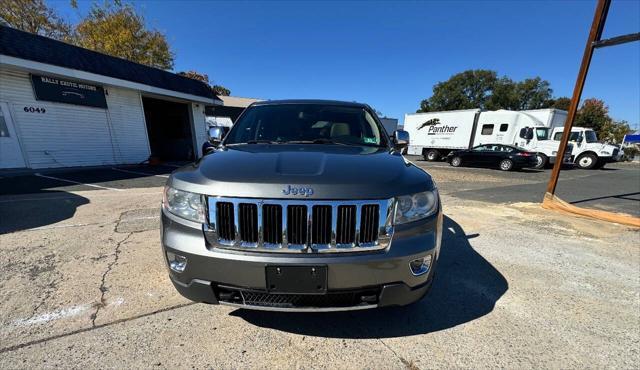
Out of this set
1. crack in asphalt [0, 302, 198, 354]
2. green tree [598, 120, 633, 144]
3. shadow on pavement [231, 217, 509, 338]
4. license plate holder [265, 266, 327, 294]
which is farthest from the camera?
green tree [598, 120, 633, 144]

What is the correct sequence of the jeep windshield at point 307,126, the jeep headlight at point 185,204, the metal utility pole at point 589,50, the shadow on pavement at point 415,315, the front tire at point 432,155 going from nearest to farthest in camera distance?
the jeep headlight at point 185,204
the shadow on pavement at point 415,315
the jeep windshield at point 307,126
the metal utility pole at point 589,50
the front tire at point 432,155

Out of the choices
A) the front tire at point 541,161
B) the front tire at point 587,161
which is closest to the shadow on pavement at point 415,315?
the front tire at point 541,161

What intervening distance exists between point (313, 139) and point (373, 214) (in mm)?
1357

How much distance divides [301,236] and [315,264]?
0.18 metres

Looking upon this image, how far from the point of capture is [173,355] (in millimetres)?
1745

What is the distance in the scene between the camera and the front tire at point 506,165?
48.1ft

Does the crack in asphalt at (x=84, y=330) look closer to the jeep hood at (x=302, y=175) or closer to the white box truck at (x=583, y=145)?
the jeep hood at (x=302, y=175)

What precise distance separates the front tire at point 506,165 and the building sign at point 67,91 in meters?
19.6

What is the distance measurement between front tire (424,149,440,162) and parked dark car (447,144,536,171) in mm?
3374

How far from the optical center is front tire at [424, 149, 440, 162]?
68.0ft

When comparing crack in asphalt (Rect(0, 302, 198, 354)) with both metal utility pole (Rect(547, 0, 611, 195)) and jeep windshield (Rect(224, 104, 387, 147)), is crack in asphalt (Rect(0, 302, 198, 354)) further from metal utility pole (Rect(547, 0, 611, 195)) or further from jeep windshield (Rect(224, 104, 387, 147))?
metal utility pole (Rect(547, 0, 611, 195))

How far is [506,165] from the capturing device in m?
14.9

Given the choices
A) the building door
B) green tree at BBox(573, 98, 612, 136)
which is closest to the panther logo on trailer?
the building door

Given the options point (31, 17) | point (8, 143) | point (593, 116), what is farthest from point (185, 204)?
point (593, 116)
